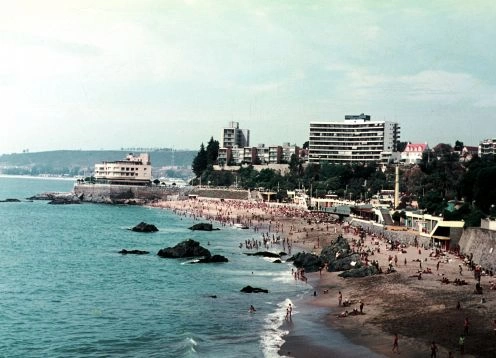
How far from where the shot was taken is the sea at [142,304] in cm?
3394

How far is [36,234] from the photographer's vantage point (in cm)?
9562

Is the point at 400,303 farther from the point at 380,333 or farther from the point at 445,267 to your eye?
the point at 445,267

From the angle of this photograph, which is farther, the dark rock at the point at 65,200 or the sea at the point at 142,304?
the dark rock at the point at 65,200

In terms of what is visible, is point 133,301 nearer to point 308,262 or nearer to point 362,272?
point 362,272

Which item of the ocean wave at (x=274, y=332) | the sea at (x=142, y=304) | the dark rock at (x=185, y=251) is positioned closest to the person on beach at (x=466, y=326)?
the sea at (x=142, y=304)

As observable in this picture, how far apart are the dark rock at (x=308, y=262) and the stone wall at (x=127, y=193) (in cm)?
11617

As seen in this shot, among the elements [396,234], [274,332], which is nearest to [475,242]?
[396,234]

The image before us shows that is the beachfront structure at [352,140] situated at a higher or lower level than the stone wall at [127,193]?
higher

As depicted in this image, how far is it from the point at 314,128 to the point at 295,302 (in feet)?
477

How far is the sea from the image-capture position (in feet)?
111

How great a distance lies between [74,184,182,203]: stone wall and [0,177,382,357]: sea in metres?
92.5

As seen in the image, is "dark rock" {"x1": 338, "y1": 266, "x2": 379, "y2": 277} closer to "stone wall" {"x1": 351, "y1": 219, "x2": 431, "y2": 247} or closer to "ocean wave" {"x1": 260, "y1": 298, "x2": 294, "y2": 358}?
"ocean wave" {"x1": 260, "y1": 298, "x2": 294, "y2": 358}

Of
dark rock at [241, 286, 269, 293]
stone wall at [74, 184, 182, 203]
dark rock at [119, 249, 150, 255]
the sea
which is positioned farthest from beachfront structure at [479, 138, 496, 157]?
dark rock at [241, 286, 269, 293]

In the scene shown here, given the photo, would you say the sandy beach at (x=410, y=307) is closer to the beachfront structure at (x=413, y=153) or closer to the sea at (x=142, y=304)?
the sea at (x=142, y=304)
